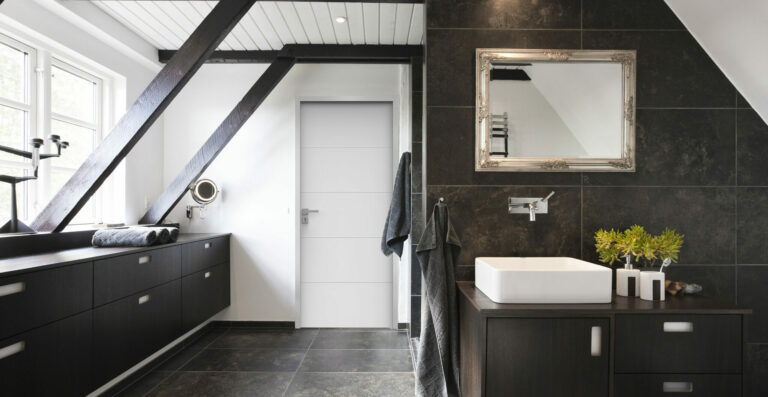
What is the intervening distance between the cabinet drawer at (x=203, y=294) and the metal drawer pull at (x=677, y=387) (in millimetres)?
2738

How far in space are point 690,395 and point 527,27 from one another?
175 cm

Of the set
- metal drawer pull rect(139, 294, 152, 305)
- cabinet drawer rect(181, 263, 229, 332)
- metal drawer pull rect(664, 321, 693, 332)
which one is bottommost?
cabinet drawer rect(181, 263, 229, 332)

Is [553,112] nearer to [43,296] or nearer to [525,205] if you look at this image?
[525,205]

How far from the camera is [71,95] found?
100 inches

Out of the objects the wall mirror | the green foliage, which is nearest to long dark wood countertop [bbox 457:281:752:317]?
the green foliage

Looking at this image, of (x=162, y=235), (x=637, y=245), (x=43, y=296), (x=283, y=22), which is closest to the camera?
(x=43, y=296)

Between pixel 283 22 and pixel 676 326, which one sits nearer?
pixel 676 326

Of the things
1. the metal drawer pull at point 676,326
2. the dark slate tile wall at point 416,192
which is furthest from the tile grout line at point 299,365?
the metal drawer pull at point 676,326

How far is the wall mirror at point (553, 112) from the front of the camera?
74.1 inches

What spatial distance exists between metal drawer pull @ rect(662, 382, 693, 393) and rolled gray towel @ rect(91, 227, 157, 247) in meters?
2.65

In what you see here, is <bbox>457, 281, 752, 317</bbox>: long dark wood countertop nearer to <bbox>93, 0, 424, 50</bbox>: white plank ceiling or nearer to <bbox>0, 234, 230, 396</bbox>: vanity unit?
<bbox>0, 234, 230, 396</bbox>: vanity unit

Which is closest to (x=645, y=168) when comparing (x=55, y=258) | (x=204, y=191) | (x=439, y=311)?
(x=439, y=311)

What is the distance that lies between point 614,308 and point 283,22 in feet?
8.59

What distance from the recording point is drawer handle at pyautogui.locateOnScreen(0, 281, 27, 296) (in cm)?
138
